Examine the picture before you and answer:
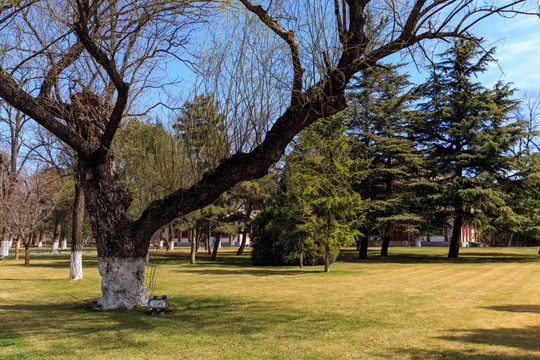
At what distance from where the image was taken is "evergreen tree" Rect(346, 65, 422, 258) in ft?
94.2

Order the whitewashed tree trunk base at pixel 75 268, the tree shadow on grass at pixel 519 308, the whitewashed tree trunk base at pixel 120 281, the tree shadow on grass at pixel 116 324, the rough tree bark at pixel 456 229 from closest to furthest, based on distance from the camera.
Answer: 1. the tree shadow on grass at pixel 116 324
2. the whitewashed tree trunk base at pixel 120 281
3. the tree shadow on grass at pixel 519 308
4. the whitewashed tree trunk base at pixel 75 268
5. the rough tree bark at pixel 456 229

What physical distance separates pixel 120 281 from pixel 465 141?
27448 mm

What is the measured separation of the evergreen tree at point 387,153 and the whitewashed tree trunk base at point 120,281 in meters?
21.5

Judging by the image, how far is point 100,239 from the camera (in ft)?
28.7

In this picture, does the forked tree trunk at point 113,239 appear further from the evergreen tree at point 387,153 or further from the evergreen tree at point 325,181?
the evergreen tree at point 387,153

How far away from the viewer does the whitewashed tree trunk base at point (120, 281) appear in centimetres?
866

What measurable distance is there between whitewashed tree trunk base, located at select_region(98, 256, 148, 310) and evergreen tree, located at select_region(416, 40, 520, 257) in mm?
23645

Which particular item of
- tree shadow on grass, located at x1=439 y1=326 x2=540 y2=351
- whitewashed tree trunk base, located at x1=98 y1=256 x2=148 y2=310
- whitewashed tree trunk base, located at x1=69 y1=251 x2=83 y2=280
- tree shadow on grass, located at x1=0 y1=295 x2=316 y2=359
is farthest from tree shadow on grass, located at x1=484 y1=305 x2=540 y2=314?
whitewashed tree trunk base, located at x1=69 y1=251 x2=83 y2=280

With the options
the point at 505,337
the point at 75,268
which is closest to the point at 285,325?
the point at 505,337

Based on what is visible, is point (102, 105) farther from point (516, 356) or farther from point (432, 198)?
point (432, 198)

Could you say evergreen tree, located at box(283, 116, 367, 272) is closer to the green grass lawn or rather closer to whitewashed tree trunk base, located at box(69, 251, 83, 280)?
the green grass lawn

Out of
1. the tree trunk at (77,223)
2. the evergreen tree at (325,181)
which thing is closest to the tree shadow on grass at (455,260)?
the evergreen tree at (325,181)

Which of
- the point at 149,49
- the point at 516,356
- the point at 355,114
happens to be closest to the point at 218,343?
the point at 516,356

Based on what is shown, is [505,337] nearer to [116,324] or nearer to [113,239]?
[116,324]
